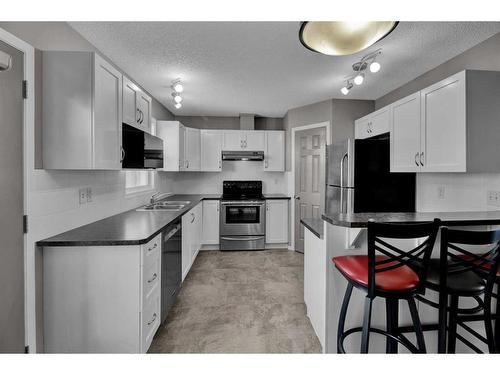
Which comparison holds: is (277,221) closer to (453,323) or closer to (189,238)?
(189,238)

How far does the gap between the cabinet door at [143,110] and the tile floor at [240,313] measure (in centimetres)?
187

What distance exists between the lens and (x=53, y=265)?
1.59m

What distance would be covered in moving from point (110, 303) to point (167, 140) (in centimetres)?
274

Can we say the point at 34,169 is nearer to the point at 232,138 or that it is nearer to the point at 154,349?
the point at 154,349

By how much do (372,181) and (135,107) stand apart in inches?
105

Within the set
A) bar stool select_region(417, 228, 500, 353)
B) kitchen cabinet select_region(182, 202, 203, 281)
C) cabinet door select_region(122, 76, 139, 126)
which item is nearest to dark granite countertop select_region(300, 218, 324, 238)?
bar stool select_region(417, 228, 500, 353)

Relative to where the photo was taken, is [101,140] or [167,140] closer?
[101,140]

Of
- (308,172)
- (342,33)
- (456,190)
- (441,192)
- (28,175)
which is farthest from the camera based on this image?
(308,172)

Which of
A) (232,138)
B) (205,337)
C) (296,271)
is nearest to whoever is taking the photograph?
(205,337)

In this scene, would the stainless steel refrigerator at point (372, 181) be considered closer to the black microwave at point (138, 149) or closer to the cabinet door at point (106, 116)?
the black microwave at point (138, 149)

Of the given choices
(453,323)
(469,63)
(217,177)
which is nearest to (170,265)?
(453,323)

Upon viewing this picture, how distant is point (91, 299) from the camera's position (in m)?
1.58

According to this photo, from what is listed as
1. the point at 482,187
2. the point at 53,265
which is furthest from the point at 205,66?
the point at 482,187

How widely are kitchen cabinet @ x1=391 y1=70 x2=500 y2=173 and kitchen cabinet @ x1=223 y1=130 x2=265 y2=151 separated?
9.05ft
